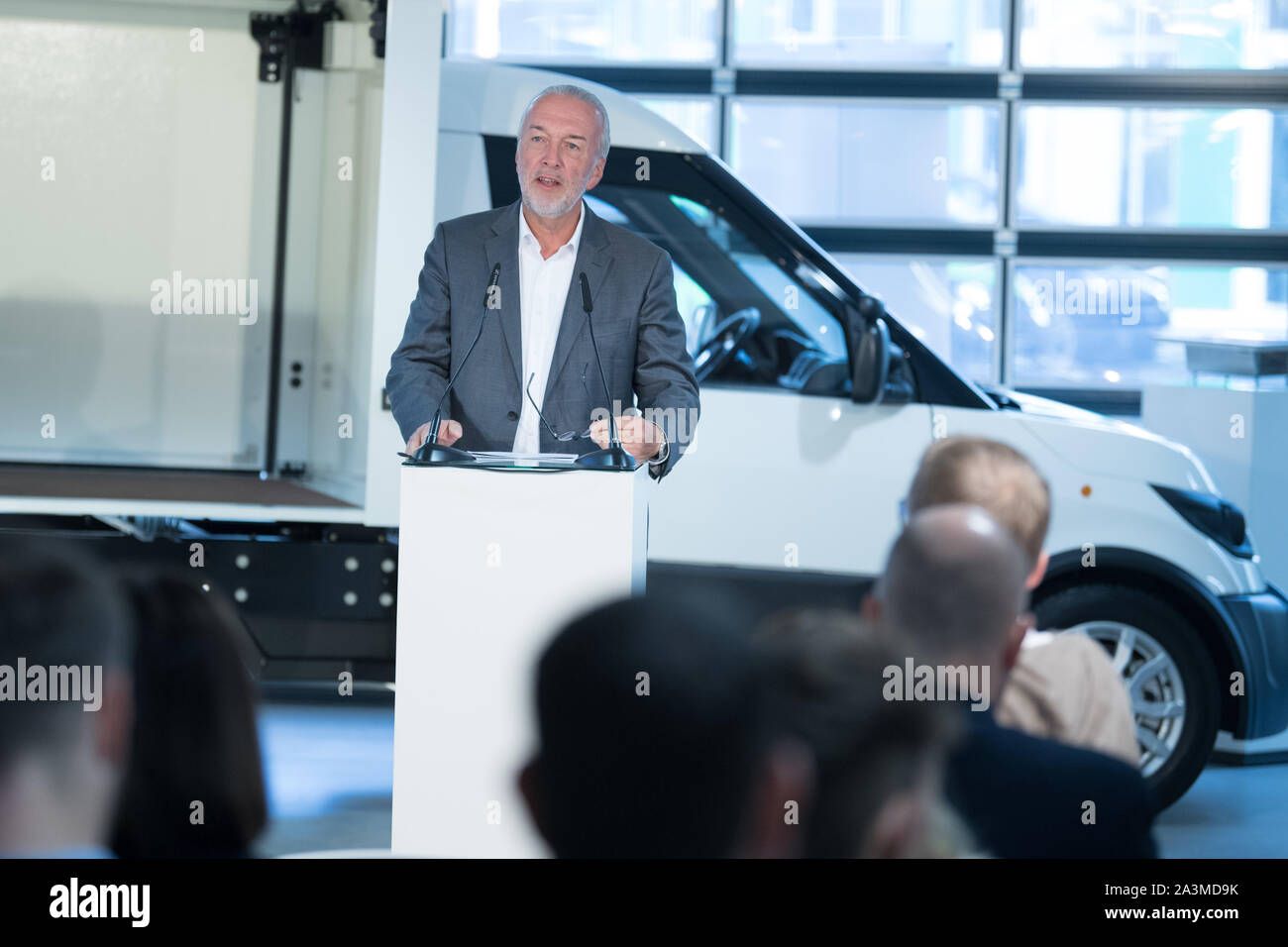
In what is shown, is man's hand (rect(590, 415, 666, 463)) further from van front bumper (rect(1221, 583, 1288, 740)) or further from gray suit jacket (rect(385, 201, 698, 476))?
van front bumper (rect(1221, 583, 1288, 740))

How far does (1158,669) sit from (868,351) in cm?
132

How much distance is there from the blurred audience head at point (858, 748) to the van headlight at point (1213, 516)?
144 inches

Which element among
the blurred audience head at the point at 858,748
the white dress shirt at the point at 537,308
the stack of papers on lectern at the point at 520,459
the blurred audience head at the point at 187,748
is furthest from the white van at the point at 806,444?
the blurred audience head at the point at 858,748

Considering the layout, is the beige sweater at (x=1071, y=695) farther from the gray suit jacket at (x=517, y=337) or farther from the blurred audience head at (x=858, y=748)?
the gray suit jacket at (x=517, y=337)

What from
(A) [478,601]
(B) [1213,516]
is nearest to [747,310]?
(B) [1213,516]

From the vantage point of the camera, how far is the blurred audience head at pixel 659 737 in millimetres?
958

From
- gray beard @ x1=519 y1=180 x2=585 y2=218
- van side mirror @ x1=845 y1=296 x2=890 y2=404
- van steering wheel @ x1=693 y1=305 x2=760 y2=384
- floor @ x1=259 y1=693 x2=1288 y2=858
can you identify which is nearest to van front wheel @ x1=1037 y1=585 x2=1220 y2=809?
floor @ x1=259 y1=693 x2=1288 y2=858

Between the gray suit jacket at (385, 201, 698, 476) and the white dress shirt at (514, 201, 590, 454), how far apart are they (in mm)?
28

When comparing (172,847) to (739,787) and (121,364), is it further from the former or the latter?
(121,364)

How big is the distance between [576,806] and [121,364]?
3.92 meters

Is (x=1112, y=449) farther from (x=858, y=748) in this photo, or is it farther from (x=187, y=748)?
(x=187, y=748)

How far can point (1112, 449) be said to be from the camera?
4.46 m

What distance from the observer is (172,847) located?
49.2 inches
